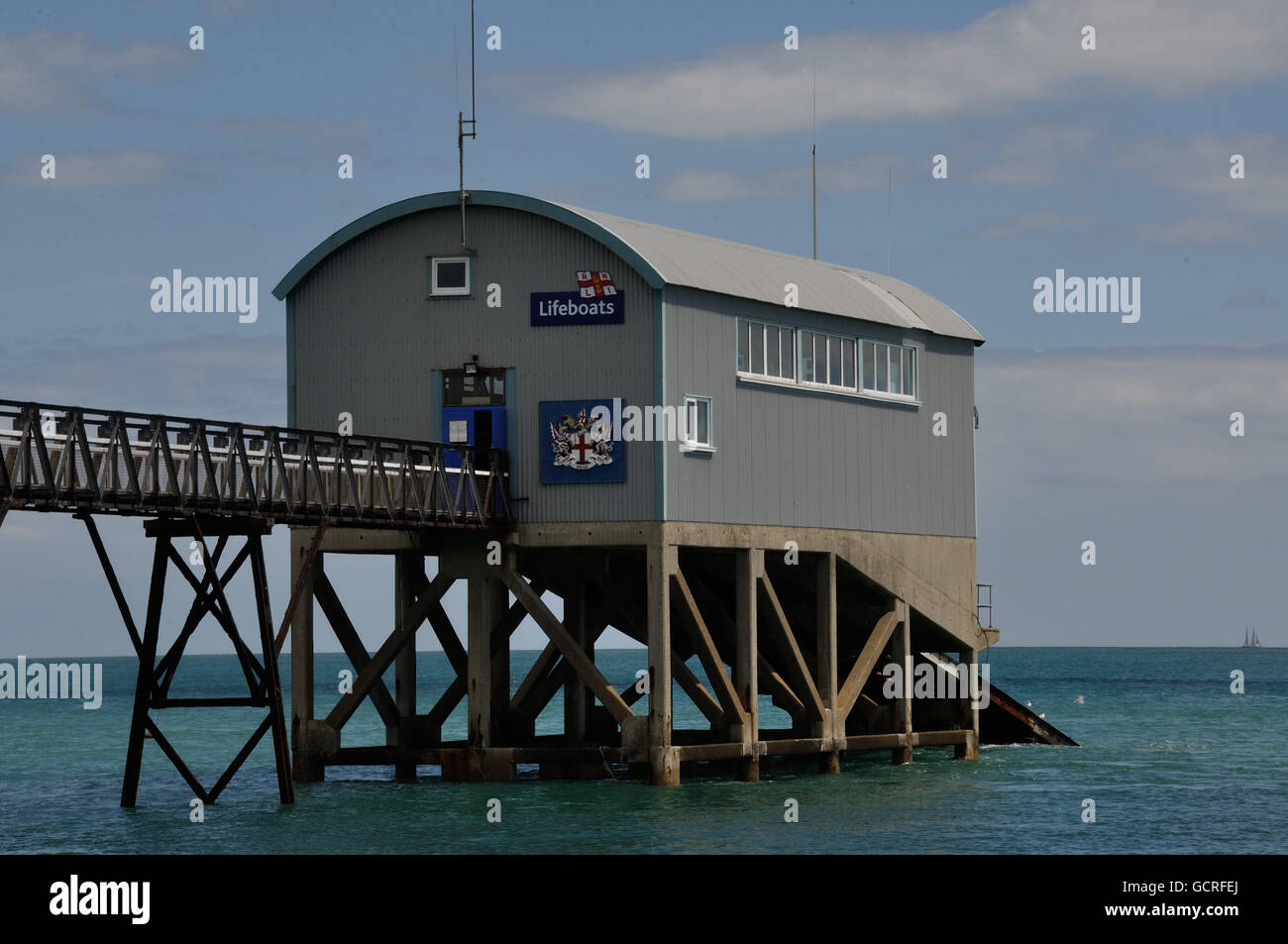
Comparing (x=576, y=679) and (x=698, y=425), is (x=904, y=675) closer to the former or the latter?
(x=576, y=679)

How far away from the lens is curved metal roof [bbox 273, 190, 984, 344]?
1738 inches

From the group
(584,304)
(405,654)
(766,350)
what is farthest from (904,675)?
(584,304)

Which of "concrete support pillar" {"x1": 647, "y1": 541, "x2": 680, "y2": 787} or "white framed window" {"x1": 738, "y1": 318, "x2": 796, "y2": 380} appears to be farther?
"white framed window" {"x1": 738, "y1": 318, "x2": 796, "y2": 380}

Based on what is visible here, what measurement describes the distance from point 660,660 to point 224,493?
8949 mm

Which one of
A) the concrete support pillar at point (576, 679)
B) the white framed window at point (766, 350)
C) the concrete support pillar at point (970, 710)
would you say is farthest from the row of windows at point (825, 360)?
the concrete support pillar at point (970, 710)

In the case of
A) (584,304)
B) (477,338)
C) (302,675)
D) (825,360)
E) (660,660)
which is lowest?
(302,675)

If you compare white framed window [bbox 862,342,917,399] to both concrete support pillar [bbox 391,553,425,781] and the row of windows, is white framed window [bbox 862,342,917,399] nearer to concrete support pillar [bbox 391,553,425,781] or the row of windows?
the row of windows

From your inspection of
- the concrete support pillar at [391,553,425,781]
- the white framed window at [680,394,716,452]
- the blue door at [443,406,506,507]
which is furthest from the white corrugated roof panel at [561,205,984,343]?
the concrete support pillar at [391,553,425,781]

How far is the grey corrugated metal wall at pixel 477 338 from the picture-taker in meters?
43.9

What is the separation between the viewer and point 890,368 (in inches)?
2028

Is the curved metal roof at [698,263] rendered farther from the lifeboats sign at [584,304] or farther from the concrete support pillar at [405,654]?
the concrete support pillar at [405,654]

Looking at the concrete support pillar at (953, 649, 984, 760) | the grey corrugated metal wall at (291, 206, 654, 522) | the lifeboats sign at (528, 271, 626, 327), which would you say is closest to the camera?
the grey corrugated metal wall at (291, 206, 654, 522)

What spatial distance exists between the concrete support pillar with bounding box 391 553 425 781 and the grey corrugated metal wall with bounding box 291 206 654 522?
406 cm

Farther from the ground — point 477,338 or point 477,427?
point 477,338
